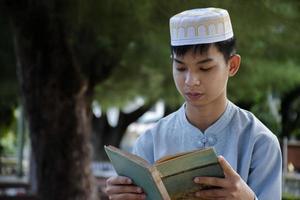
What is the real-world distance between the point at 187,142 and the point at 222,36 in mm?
292

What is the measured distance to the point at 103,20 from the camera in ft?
17.1

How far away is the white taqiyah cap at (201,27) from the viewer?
158 cm

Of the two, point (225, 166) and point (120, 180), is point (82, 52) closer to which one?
point (120, 180)

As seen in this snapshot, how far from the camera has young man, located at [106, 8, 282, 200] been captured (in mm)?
1572

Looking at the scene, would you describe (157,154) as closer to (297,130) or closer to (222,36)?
(222,36)

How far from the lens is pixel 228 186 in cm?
142

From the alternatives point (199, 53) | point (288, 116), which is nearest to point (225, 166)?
point (199, 53)

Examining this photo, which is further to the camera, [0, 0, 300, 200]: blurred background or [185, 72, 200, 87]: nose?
[0, 0, 300, 200]: blurred background

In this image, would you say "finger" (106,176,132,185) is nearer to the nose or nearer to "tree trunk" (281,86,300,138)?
the nose

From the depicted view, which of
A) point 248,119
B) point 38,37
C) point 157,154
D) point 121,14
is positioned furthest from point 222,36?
point 38,37

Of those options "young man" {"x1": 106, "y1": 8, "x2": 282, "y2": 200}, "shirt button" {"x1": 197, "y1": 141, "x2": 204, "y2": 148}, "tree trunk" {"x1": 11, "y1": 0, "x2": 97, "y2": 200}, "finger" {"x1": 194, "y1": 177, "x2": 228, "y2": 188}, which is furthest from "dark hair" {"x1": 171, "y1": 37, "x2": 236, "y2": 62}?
"tree trunk" {"x1": 11, "y1": 0, "x2": 97, "y2": 200}

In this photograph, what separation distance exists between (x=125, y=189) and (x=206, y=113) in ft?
0.98

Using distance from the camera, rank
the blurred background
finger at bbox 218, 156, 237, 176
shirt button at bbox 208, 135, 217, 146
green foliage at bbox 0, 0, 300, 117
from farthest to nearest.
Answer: the blurred background, green foliage at bbox 0, 0, 300, 117, shirt button at bbox 208, 135, 217, 146, finger at bbox 218, 156, 237, 176

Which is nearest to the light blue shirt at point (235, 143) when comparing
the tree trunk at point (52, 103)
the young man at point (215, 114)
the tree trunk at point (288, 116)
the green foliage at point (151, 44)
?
the young man at point (215, 114)
